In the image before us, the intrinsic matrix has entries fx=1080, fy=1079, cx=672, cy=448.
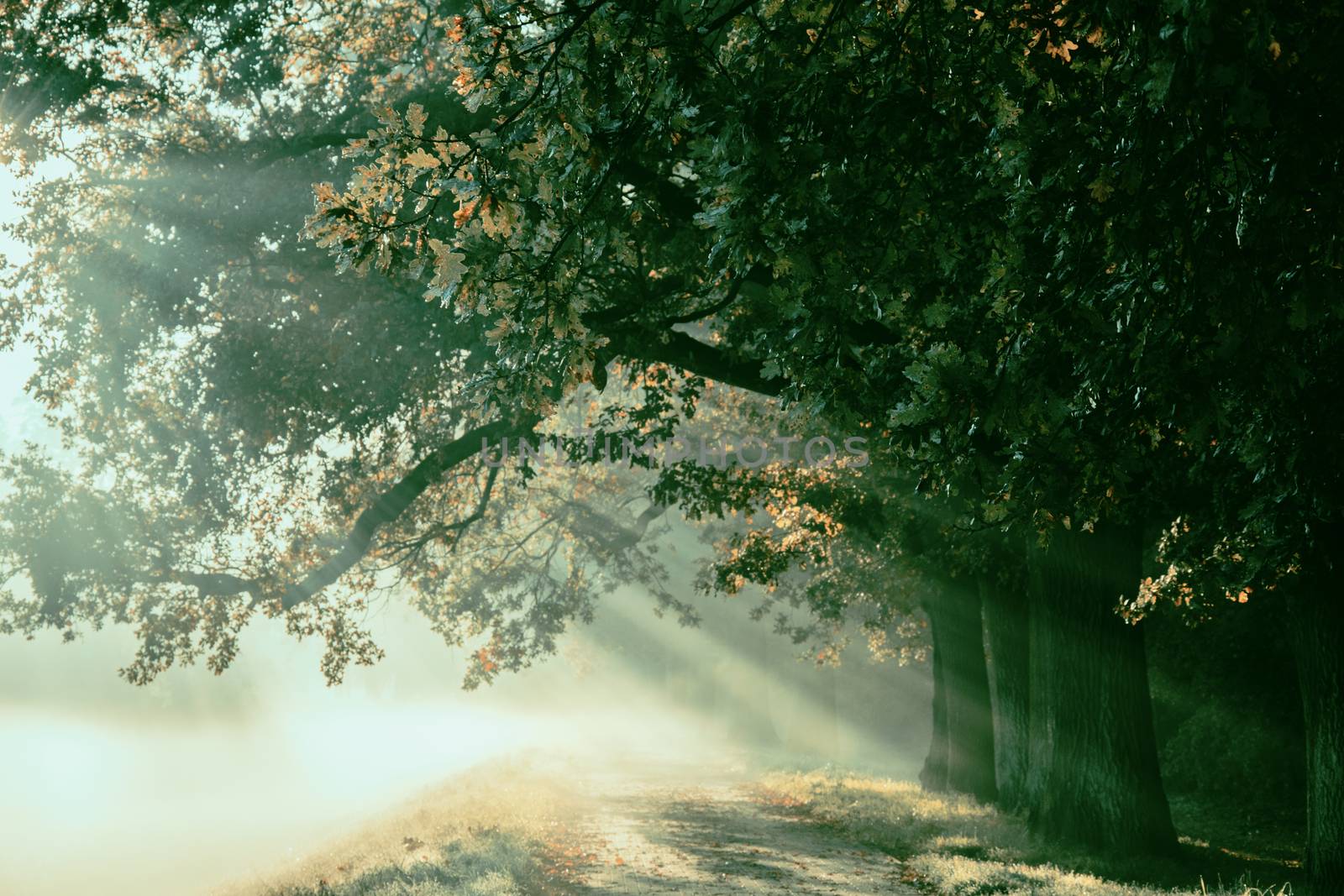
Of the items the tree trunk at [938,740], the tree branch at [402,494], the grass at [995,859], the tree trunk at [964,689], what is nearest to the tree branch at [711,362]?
the tree branch at [402,494]

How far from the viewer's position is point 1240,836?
19141 millimetres

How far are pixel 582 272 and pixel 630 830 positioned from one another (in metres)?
12.7

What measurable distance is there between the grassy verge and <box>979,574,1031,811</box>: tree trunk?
774 cm

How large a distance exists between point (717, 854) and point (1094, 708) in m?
5.11

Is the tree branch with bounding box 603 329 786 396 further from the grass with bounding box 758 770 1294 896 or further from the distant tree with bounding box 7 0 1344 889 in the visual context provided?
the grass with bounding box 758 770 1294 896

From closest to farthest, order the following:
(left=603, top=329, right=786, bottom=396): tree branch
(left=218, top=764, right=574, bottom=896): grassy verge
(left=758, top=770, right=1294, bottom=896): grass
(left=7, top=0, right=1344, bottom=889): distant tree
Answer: (left=7, top=0, right=1344, bottom=889): distant tree
(left=758, top=770, right=1294, bottom=896): grass
(left=218, top=764, right=574, bottom=896): grassy verge
(left=603, top=329, right=786, bottom=396): tree branch

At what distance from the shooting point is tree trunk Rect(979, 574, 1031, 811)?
18.5m

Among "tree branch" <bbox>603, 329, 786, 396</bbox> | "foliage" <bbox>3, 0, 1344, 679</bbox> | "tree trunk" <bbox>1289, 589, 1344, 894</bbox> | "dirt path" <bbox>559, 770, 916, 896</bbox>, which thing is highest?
"tree branch" <bbox>603, 329, 786, 396</bbox>

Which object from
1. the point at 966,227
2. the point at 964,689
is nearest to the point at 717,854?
the point at 966,227

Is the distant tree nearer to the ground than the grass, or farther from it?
farther from it

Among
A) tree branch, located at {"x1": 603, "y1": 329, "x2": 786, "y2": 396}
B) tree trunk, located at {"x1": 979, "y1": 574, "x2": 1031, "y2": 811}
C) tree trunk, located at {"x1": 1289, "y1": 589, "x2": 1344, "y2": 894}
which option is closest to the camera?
tree trunk, located at {"x1": 1289, "y1": 589, "x2": 1344, "y2": 894}

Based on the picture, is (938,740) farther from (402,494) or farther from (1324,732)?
(1324,732)

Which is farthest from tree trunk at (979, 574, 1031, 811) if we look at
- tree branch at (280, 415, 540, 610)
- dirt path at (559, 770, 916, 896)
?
tree branch at (280, 415, 540, 610)

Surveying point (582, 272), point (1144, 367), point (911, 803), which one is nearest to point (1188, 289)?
point (1144, 367)
